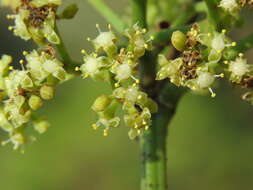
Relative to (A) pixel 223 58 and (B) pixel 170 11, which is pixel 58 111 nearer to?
(B) pixel 170 11

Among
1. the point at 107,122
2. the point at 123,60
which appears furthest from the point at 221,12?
the point at 107,122

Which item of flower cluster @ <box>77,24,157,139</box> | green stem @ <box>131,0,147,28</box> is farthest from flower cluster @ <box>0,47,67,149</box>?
green stem @ <box>131,0,147,28</box>

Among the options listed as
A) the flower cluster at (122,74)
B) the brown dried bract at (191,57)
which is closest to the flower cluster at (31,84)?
the flower cluster at (122,74)

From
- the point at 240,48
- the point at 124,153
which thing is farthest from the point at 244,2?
the point at 124,153

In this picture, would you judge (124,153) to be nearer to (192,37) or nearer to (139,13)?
(139,13)

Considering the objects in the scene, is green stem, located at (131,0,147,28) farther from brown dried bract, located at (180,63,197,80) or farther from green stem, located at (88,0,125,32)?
brown dried bract, located at (180,63,197,80)

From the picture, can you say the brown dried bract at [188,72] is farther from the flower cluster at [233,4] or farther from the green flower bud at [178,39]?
the flower cluster at [233,4]
